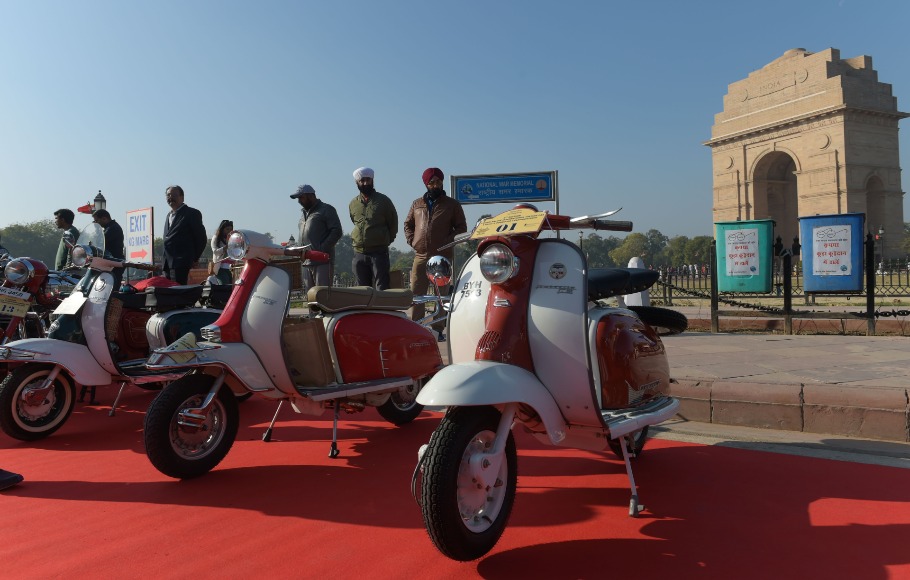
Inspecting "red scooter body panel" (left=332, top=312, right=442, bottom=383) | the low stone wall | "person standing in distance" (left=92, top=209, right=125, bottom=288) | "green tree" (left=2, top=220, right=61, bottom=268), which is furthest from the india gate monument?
"green tree" (left=2, top=220, right=61, bottom=268)

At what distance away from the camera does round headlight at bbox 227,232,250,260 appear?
3877 mm

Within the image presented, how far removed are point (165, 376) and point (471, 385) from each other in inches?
102

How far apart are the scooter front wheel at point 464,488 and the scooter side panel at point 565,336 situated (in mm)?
355

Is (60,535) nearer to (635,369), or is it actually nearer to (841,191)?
(635,369)

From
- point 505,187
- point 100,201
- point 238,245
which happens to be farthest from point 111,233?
point 100,201

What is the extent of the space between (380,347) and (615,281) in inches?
64.5

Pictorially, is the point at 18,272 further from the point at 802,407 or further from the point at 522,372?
the point at 802,407

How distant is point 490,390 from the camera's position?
2348 millimetres

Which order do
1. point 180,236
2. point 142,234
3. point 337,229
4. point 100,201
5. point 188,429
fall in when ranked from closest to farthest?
point 188,429 → point 337,229 → point 180,236 → point 142,234 → point 100,201

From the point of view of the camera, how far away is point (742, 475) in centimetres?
326

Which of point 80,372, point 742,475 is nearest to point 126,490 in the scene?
point 80,372

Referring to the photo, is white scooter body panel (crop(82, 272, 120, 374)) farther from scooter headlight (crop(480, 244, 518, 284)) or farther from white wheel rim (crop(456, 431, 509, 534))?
white wheel rim (crop(456, 431, 509, 534))

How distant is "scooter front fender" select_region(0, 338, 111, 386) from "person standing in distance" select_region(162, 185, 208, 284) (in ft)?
6.98

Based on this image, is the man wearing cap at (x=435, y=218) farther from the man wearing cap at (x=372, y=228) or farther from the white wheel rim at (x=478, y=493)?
the white wheel rim at (x=478, y=493)
